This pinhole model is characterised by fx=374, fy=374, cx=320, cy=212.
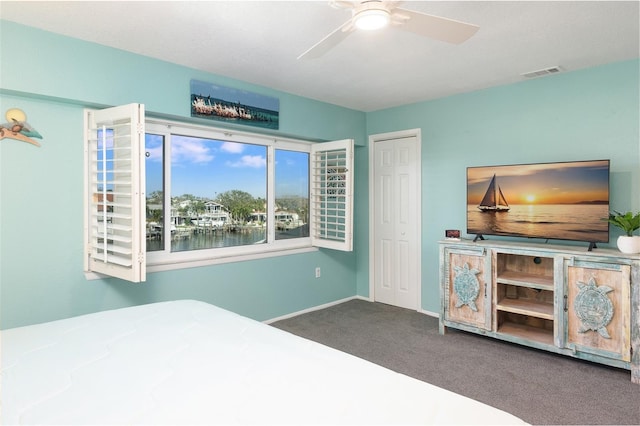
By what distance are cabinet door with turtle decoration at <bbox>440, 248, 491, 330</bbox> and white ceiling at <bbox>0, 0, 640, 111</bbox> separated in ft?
5.35

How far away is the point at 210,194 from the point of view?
3.64 meters

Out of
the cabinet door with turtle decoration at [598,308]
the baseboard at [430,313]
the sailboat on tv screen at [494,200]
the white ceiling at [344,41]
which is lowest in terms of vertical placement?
the baseboard at [430,313]

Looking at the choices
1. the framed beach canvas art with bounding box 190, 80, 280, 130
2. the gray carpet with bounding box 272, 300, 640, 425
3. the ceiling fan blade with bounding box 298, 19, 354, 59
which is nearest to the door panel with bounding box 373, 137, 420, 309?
the gray carpet with bounding box 272, 300, 640, 425

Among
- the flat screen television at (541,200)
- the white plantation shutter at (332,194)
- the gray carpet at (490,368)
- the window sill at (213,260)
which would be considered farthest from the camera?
the white plantation shutter at (332,194)

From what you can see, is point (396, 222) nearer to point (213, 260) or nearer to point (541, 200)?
point (541, 200)

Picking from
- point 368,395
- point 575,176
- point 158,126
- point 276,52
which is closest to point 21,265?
point 158,126

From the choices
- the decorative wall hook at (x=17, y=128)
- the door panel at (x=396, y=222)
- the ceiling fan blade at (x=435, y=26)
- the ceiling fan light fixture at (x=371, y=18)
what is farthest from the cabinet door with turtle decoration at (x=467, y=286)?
the decorative wall hook at (x=17, y=128)

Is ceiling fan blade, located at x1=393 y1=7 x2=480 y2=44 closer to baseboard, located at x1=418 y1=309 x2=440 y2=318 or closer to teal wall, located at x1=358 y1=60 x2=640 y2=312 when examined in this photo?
teal wall, located at x1=358 y1=60 x2=640 y2=312

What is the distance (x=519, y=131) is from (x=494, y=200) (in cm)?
74

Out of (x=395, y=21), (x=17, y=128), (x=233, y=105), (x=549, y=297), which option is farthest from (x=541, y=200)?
(x=17, y=128)

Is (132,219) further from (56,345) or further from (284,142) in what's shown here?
(284,142)

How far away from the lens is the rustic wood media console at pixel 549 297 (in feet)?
8.67

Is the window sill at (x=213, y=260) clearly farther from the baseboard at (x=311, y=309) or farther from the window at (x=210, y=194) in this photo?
the baseboard at (x=311, y=309)

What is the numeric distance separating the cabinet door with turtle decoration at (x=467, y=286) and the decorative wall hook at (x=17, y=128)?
135 inches
